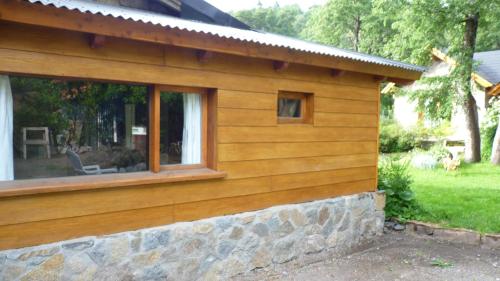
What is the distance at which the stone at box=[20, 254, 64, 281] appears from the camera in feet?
10.9

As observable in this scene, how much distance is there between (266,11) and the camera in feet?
113

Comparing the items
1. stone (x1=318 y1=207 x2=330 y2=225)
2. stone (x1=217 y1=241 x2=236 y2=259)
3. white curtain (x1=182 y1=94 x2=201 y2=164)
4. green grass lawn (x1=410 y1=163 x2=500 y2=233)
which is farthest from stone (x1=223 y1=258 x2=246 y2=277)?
green grass lawn (x1=410 y1=163 x2=500 y2=233)

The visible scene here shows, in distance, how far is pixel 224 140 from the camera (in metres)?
4.45

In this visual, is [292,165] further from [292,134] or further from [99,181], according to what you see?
[99,181]

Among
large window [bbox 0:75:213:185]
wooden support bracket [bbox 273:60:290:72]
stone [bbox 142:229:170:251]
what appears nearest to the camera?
large window [bbox 0:75:213:185]

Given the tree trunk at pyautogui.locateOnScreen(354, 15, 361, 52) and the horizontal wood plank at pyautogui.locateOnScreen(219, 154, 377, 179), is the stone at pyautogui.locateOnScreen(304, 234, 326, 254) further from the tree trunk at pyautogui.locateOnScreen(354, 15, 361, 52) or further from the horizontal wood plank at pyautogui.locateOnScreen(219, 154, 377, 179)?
the tree trunk at pyautogui.locateOnScreen(354, 15, 361, 52)

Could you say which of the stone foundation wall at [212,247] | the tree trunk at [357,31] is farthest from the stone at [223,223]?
the tree trunk at [357,31]

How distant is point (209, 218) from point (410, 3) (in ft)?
37.1

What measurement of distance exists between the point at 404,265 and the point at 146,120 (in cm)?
378

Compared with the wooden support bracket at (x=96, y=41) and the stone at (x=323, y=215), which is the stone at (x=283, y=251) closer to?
the stone at (x=323, y=215)

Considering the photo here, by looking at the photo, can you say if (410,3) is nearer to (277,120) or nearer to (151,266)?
(277,120)

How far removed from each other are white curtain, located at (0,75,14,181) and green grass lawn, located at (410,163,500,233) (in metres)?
6.08

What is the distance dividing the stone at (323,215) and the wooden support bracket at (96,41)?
137 inches

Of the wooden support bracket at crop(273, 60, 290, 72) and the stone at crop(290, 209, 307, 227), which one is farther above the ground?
the wooden support bracket at crop(273, 60, 290, 72)
